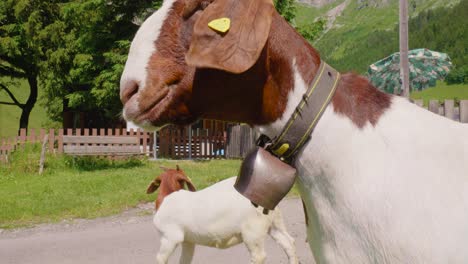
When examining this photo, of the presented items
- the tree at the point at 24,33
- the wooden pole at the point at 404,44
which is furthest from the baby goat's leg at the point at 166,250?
the tree at the point at 24,33

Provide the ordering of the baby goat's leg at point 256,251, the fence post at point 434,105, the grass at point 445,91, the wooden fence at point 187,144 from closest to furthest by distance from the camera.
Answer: the baby goat's leg at point 256,251 → the fence post at point 434,105 → the wooden fence at point 187,144 → the grass at point 445,91

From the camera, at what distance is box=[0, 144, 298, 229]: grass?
925 centimetres

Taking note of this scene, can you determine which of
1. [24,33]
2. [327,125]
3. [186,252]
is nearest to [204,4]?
[327,125]

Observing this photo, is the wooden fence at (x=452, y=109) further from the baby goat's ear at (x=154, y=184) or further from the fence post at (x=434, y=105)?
the baby goat's ear at (x=154, y=184)

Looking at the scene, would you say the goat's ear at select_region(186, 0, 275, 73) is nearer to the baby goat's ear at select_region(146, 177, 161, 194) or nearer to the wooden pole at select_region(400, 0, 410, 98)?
the baby goat's ear at select_region(146, 177, 161, 194)

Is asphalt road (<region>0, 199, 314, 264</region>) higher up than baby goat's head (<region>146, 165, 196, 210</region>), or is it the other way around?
baby goat's head (<region>146, 165, 196, 210</region>)

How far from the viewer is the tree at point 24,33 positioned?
30.4 m

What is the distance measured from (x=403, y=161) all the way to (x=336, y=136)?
17 cm

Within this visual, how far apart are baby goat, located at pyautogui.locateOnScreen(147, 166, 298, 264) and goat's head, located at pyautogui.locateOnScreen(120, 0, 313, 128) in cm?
427

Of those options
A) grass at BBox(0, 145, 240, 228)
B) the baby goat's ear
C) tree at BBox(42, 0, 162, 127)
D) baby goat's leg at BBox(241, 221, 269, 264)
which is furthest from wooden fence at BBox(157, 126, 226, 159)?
baby goat's leg at BBox(241, 221, 269, 264)

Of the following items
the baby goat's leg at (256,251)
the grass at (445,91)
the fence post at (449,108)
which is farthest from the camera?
the grass at (445,91)

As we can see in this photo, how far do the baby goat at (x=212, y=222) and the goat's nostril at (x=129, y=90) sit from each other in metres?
4.27

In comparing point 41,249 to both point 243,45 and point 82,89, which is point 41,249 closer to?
point 243,45

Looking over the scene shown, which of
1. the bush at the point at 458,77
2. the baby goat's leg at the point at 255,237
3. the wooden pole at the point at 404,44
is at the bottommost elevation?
the baby goat's leg at the point at 255,237
